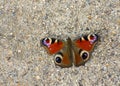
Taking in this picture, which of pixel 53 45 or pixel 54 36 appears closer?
pixel 53 45

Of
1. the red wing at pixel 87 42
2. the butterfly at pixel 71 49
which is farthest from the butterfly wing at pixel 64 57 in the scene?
the red wing at pixel 87 42

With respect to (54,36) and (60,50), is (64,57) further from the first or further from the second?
(54,36)

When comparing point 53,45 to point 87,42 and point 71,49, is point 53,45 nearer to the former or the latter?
point 71,49

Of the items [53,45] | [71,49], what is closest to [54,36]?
[53,45]

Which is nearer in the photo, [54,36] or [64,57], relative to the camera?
[64,57]

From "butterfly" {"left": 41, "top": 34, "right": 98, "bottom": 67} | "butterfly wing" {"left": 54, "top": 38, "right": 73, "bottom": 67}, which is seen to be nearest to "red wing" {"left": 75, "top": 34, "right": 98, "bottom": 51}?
"butterfly" {"left": 41, "top": 34, "right": 98, "bottom": 67}

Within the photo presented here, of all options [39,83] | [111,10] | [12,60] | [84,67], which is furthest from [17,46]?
[111,10]

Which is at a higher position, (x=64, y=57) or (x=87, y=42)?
(x=87, y=42)

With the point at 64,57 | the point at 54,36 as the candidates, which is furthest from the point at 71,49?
the point at 54,36
